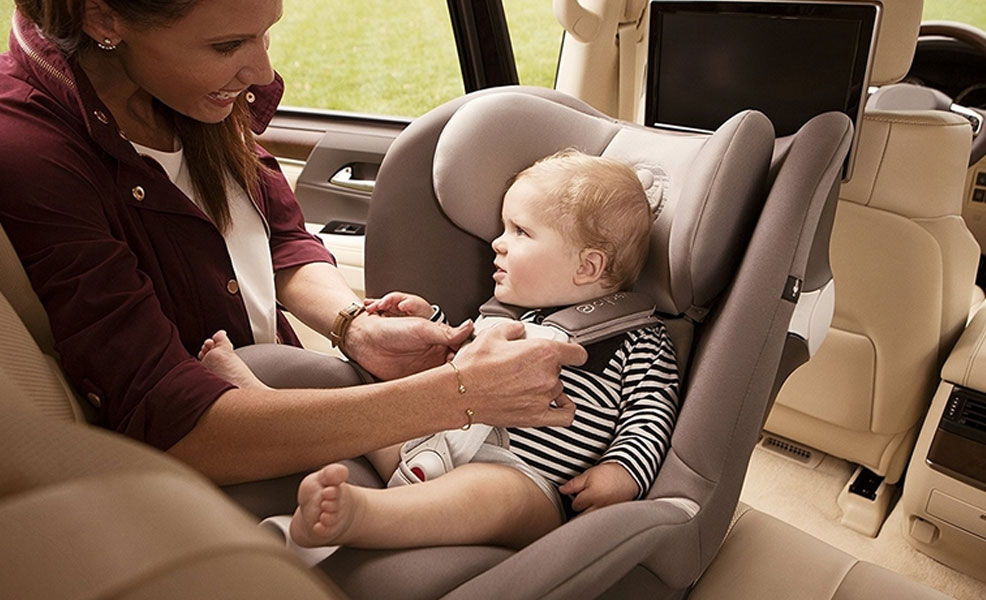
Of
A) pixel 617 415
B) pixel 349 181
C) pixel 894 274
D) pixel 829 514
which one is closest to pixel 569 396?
pixel 617 415

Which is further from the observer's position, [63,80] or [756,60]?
[756,60]

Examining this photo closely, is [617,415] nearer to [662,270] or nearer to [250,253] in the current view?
[662,270]

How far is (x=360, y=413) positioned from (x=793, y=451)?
5.84 ft

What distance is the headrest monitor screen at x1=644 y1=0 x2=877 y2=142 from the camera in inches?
63.0

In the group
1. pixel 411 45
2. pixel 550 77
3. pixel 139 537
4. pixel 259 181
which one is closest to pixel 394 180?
pixel 259 181

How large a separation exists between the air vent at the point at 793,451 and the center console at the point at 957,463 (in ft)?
1.31

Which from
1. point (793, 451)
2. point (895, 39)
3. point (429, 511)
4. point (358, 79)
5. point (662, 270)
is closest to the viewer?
point (429, 511)

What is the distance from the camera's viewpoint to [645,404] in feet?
4.28

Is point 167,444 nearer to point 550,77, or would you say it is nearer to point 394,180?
point 394,180

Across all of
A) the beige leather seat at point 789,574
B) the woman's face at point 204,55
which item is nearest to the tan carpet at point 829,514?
the beige leather seat at point 789,574

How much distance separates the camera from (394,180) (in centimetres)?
154

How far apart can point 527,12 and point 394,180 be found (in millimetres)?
1891

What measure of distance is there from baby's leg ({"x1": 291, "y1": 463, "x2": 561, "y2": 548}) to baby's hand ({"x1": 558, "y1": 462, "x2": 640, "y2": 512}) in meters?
0.06

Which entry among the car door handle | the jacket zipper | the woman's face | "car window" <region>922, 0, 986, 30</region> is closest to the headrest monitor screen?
the woman's face
